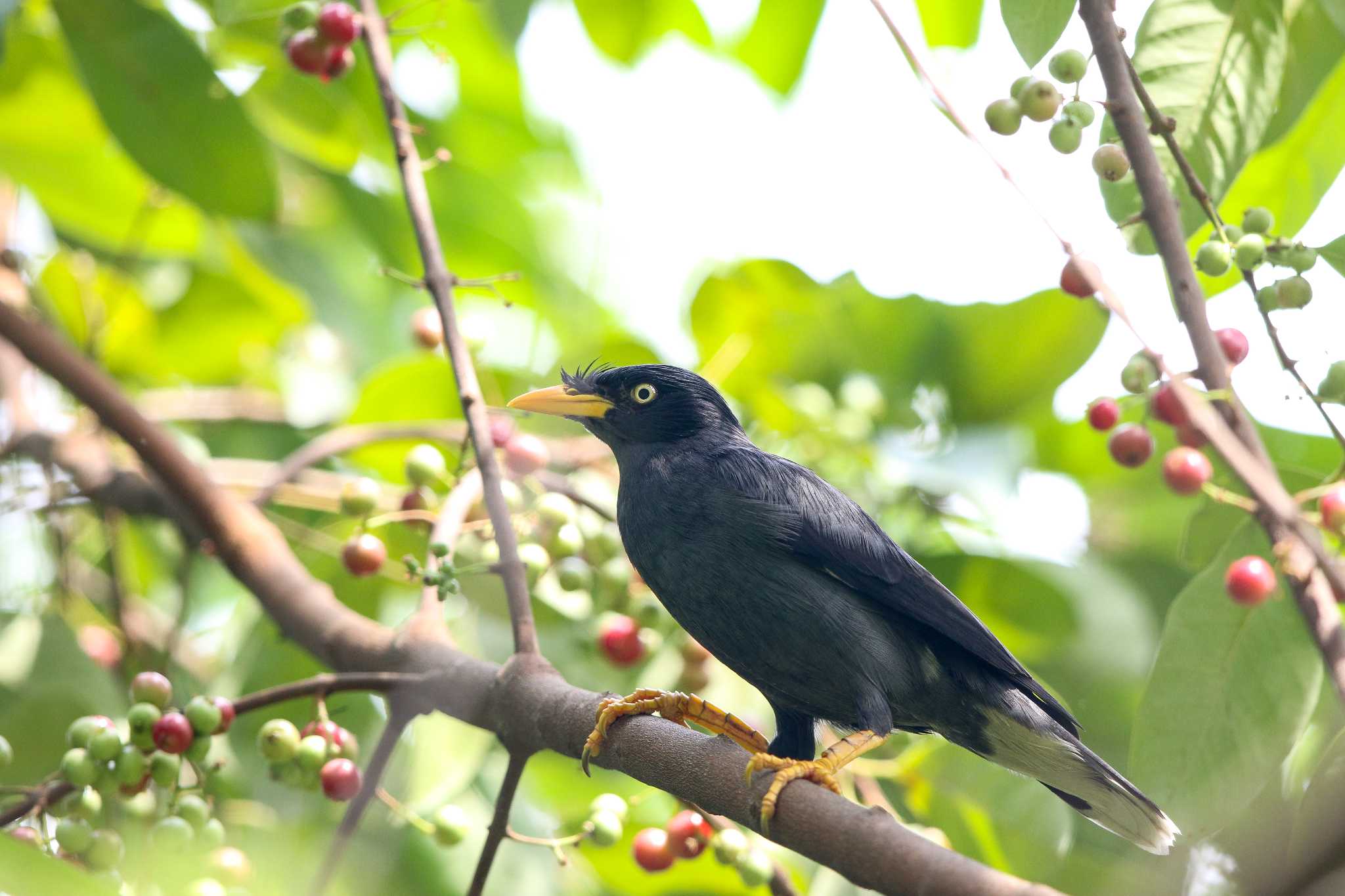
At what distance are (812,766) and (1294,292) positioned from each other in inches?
59.0

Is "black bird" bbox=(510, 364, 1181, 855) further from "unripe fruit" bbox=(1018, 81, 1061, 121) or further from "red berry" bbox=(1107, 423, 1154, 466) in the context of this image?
"unripe fruit" bbox=(1018, 81, 1061, 121)

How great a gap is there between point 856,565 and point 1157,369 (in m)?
0.87

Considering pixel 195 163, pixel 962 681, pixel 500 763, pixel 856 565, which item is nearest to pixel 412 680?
pixel 856 565

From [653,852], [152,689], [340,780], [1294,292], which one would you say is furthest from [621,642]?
[1294,292]

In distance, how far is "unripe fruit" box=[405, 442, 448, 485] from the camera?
3740 mm

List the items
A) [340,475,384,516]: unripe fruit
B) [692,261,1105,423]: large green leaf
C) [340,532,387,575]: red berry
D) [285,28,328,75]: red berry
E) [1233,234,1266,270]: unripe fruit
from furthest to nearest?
1. [692,261,1105,423]: large green leaf
2. [340,475,384,516]: unripe fruit
3. [285,28,328,75]: red berry
4. [340,532,387,575]: red berry
5. [1233,234,1266,270]: unripe fruit

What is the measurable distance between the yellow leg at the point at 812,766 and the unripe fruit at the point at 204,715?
1.24 meters

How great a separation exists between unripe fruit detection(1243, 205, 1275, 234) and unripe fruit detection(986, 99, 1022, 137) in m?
0.56

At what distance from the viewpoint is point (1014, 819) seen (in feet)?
12.2

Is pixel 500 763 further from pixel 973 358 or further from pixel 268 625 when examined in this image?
pixel 973 358

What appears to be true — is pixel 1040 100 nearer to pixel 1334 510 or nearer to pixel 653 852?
pixel 1334 510

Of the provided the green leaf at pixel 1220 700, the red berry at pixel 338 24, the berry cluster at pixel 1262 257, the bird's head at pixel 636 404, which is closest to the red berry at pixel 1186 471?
the green leaf at pixel 1220 700

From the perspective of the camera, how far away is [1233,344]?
10.4 ft

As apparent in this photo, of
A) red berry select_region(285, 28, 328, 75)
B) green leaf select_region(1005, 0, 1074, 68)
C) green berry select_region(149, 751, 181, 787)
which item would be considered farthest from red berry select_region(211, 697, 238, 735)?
green leaf select_region(1005, 0, 1074, 68)
